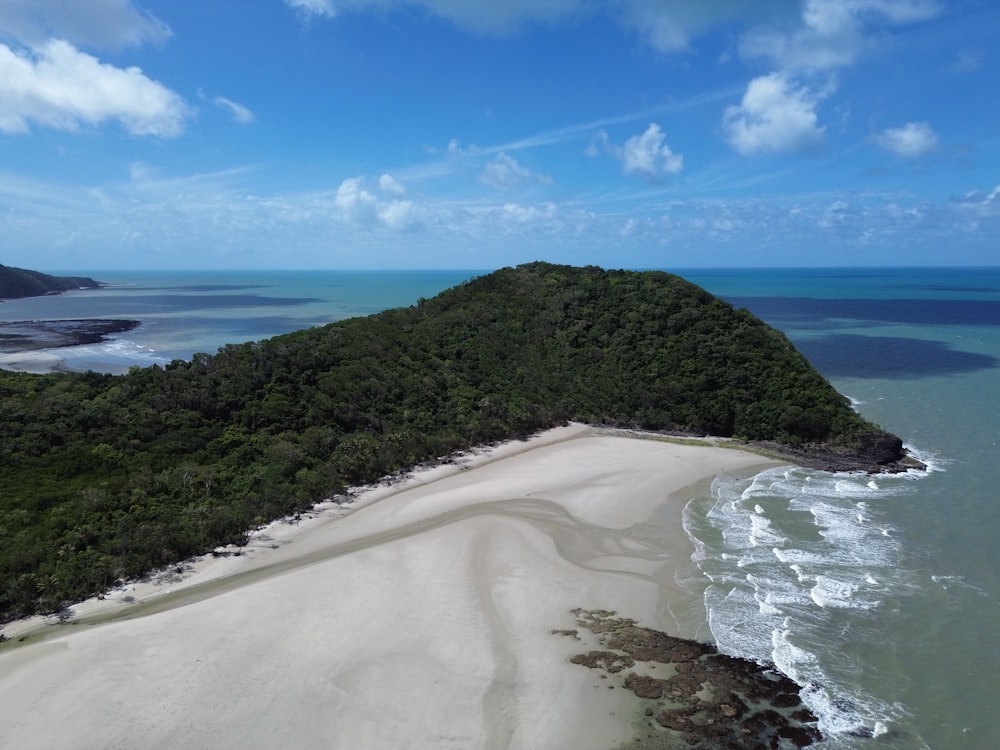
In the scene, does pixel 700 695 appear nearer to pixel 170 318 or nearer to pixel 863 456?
pixel 863 456

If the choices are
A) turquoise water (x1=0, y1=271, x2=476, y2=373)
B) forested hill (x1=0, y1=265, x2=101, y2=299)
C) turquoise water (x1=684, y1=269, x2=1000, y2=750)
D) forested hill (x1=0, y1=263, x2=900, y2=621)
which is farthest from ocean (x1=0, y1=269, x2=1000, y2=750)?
forested hill (x1=0, y1=265, x2=101, y2=299)

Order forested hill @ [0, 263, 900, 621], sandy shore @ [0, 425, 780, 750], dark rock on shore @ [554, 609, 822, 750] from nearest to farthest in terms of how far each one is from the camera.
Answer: dark rock on shore @ [554, 609, 822, 750] < sandy shore @ [0, 425, 780, 750] < forested hill @ [0, 263, 900, 621]

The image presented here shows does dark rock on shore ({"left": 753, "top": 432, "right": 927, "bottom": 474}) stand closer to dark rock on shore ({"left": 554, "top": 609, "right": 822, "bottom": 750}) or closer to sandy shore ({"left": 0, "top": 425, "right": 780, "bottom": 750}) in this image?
sandy shore ({"left": 0, "top": 425, "right": 780, "bottom": 750})

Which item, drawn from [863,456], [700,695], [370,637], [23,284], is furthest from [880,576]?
[23,284]

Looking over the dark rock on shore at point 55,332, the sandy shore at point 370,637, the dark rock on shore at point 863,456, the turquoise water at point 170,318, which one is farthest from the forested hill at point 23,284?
the dark rock on shore at point 863,456

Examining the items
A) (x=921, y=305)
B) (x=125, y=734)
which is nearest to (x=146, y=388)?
(x=125, y=734)
